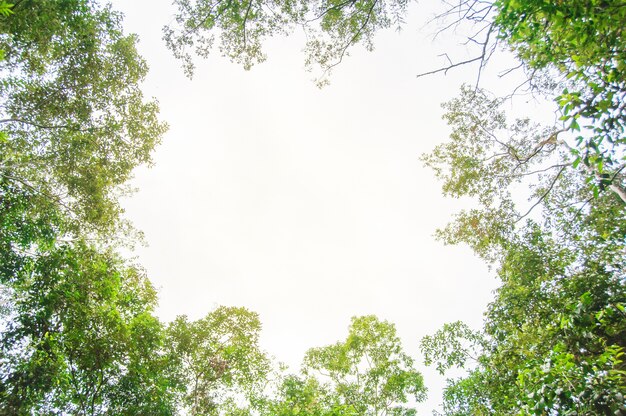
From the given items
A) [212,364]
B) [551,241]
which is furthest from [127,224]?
[551,241]

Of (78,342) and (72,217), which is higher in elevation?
(72,217)

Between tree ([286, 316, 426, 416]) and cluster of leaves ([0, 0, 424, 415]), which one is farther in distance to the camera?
tree ([286, 316, 426, 416])

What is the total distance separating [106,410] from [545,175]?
16960mm

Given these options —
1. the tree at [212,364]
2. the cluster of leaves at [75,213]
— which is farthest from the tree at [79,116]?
the tree at [212,364]

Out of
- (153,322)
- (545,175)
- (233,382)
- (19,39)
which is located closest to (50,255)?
(153,322)

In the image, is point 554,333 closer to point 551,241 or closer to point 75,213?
point 551,241

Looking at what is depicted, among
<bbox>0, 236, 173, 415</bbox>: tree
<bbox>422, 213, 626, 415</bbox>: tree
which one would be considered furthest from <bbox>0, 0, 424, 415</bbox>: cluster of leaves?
<bbox>422, 213, 626, 415</bbox>: tree

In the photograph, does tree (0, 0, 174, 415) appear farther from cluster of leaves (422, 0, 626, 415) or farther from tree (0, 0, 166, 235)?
cluster of leaves (422, 0, 626, 415)

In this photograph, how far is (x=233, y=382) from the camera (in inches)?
584

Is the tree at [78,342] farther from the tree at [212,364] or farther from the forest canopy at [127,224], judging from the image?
the tree at [212,364]

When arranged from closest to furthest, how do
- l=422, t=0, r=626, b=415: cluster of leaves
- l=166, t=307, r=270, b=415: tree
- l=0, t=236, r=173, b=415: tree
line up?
1. l=422, t=0, r=626, b=415: cluster of leaves
2. l=0, t=236, r=173, b=415: tree
3. l=166, t=307, r=270, b=415: tree

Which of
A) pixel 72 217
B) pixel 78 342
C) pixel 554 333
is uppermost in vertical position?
pixel 72 217

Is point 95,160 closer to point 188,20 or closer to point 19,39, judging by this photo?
point 19,39

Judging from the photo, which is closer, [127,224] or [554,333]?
[554,333]
